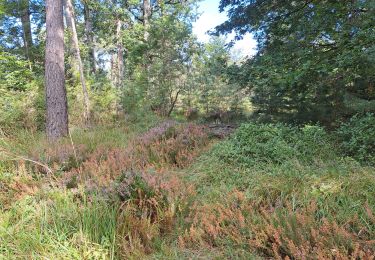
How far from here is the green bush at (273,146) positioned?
4906 mm

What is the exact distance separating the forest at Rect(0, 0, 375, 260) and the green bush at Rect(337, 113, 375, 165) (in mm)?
24

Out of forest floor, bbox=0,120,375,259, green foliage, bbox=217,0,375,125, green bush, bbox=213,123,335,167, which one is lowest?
forest floor, bbox=0,120,375,259

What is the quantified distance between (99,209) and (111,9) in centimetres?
1533

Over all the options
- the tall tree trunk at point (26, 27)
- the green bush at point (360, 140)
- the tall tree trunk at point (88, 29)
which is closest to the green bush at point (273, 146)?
the green bush at point (360, 140)

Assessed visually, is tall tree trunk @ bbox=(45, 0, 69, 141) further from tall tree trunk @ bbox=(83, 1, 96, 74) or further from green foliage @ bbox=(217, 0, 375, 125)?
tall tree trunk @ bbox=(83, 1, 96, 74)

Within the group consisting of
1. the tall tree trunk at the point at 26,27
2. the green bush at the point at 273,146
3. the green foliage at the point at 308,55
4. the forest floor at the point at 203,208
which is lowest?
the forest floor at the point at 203,208

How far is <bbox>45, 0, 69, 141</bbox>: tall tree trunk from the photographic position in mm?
7895

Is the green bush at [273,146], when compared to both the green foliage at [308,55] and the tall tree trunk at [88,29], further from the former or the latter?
the tall tree trunk at [88,29]

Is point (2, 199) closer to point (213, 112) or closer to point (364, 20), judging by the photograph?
point (364, 20)

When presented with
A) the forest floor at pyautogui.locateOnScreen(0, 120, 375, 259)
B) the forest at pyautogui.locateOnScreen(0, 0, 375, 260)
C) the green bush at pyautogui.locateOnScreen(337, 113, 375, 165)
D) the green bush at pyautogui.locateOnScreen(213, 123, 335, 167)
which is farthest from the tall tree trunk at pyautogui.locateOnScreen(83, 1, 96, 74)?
the green bush at pyautogui.locateOnScreen(337, 113, 375, 165)

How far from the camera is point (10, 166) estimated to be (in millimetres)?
4770

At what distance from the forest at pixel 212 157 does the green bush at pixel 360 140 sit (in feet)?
0.08

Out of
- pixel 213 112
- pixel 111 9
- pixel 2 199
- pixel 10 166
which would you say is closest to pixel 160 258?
pixel 2 199

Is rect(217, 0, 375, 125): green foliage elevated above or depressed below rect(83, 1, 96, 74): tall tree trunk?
below
